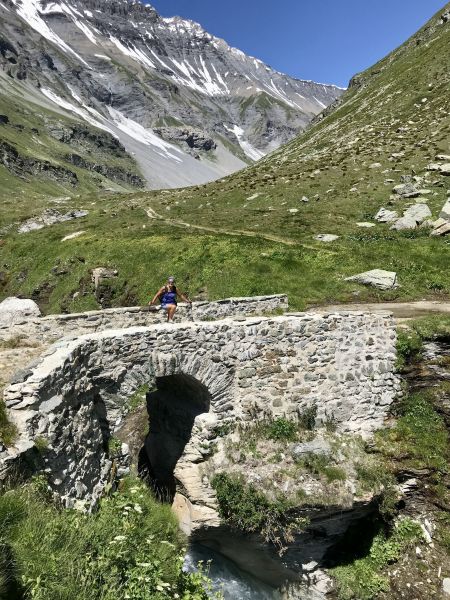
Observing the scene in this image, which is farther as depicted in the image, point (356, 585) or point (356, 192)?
point (356, 192)

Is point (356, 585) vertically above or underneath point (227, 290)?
underneath

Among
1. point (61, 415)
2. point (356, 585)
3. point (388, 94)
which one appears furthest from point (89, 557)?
point (388, 94)

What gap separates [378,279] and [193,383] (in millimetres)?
17372

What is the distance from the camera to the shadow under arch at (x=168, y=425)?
17.4 metres

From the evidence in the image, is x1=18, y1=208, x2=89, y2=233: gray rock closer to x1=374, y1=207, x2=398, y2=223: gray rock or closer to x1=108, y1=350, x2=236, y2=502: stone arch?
x1=374, y1=207, x2=398, y2=223: gray rock

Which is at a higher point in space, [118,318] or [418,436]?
[118,318]

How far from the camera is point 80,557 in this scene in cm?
696

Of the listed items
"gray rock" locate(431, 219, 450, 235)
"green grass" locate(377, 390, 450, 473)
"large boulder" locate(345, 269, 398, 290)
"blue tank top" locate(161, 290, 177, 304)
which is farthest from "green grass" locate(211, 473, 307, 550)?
"gray rock" locate(431, 219, 450, 235)

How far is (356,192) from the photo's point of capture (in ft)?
166

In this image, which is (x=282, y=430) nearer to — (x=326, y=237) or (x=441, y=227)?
(x=326, y=237)

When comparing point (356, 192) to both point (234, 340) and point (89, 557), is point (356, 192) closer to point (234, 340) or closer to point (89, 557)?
point (234, 340)

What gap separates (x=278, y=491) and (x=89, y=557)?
10078 mm

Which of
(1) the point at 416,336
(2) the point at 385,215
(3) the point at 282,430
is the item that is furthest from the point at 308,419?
(2) the point at 385,215

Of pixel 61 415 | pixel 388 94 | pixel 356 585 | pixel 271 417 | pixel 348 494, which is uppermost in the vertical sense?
pixel 388 94
